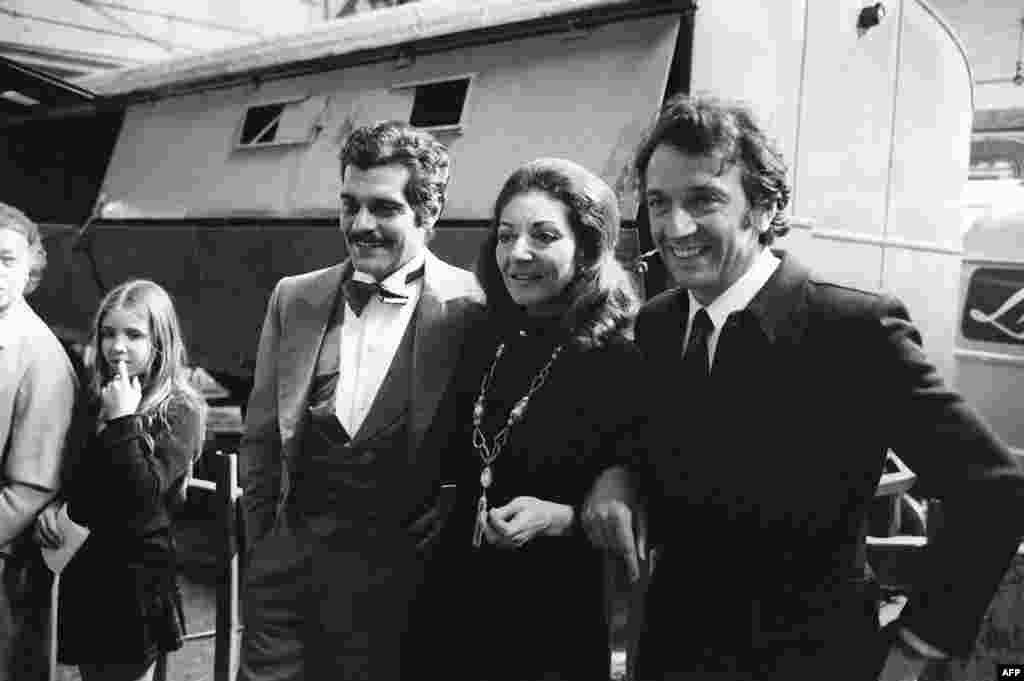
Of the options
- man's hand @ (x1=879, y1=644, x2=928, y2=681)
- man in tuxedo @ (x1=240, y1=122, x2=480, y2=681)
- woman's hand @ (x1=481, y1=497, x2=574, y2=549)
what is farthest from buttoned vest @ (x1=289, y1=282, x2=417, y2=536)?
man's hand @ (x1=879, y1=644, x2=928, y2=681)

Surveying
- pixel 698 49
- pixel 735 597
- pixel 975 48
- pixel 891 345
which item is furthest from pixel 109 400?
pixel 975 48

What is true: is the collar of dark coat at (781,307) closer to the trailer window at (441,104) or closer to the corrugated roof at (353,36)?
the corrugated roof at (353,36)

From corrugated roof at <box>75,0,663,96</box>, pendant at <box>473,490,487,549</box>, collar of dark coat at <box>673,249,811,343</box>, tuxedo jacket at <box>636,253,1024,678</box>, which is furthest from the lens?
corrugated roof at <box>75,0,663,96</box>

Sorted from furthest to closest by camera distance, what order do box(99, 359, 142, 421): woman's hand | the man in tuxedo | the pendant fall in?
box(99, 359, 142, 421): woman's hand < the man in tuxedo < the pendant

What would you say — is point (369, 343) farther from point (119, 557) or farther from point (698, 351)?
point (119, 557)

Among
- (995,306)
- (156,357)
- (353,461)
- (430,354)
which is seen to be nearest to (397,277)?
(430,354)

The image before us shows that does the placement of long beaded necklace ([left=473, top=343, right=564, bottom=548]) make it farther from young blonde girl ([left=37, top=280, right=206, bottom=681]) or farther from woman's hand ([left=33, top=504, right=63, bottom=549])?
woman's hand ([left=33, top=504, right=63, bottom=549])

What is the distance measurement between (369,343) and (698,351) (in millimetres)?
883

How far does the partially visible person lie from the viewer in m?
2.34

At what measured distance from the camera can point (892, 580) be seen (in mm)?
3357

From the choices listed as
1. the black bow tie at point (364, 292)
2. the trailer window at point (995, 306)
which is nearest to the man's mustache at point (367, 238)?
the black bow tie at point (364, 292)

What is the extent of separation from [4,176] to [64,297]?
1.90m

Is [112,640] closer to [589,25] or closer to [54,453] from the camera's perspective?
[54,453]

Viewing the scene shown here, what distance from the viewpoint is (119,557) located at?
244 cm
